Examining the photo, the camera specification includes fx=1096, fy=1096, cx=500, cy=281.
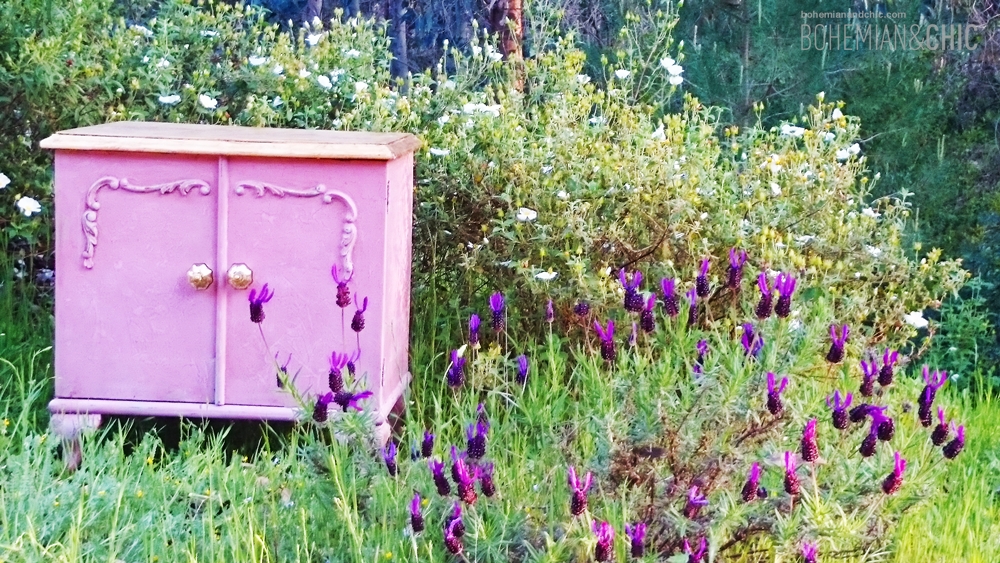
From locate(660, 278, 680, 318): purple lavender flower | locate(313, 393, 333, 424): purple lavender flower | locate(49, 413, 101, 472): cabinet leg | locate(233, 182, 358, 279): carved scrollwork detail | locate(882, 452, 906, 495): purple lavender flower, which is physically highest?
locate(233, 182, 358, 279): carved scrollwork detail

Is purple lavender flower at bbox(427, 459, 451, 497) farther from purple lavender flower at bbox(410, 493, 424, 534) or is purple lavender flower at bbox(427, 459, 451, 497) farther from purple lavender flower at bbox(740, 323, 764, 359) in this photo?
purple lavender flower at bbox(740, 323, 764, 359)

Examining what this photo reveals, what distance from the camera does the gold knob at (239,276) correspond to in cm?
286

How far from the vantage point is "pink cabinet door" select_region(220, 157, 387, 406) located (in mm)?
2859

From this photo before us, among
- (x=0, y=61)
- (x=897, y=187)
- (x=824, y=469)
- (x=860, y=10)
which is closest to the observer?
(x=824, y=469)

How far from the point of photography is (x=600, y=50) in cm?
714

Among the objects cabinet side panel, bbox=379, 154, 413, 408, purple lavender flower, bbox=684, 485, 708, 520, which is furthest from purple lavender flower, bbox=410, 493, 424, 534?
cabinet side panel, bbox=379, 154, 413, 408

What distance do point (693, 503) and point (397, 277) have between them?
1442mm

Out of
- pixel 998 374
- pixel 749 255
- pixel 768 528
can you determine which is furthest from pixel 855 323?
pixel 768 528

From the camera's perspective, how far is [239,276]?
286cm

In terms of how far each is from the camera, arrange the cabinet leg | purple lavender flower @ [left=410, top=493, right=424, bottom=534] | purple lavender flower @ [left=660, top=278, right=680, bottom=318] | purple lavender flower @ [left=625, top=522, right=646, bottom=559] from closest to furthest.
Result: purple lavender flower @ [left=625, top=522, right=646, bottom=559] < purple lavender flower @ [left=410, top=493, right=424, bottom=534] < purple lavender flower @ [left=660, top=278, right=680, bottom=318] < the cabinet leg

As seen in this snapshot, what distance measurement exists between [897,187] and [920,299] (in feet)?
4.46

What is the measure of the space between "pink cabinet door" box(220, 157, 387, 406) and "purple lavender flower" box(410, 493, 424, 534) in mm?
992

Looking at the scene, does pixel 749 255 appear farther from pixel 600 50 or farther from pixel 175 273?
pixel 600 50

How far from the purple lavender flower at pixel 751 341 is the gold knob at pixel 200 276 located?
4.63 feet
